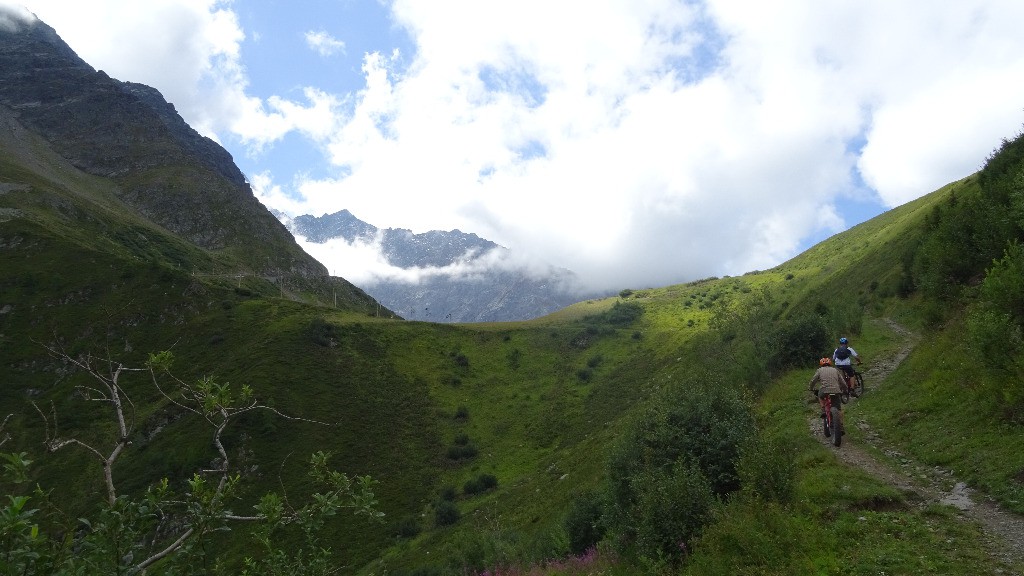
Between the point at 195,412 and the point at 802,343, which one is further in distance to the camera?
the point at 802,343

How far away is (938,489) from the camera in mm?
11648

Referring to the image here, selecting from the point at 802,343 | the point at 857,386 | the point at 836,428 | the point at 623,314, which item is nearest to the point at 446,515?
the point at 802,343

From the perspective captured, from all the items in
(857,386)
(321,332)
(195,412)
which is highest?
(321,332)

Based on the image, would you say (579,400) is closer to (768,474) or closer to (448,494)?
(448,494)

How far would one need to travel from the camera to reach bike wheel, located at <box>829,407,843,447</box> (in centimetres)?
1569

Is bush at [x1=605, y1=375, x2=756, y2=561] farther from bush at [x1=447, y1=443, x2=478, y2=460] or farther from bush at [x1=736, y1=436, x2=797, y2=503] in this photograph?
bush at [x1=447, y1=443, x2=478, y2=460]

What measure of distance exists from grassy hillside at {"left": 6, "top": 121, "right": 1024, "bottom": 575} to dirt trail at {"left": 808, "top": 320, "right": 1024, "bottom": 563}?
327mm

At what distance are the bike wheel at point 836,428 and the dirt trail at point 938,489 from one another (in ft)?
0.77

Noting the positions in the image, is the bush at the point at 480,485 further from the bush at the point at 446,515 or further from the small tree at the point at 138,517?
the small tree at the point at 138,517

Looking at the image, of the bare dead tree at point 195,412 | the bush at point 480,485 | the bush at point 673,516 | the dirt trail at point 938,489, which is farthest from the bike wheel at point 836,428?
the bush at point 480,485

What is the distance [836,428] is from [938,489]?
4113 millimetres

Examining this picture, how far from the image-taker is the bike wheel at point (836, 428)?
51.5 feet

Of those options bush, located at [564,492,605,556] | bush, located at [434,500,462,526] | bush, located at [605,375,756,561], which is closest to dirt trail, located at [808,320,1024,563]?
bush, located at [605,375,756,561]


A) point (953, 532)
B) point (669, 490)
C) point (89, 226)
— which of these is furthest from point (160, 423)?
point (89, 226)
